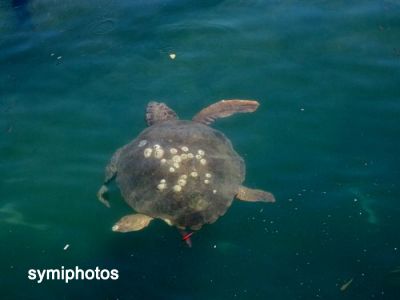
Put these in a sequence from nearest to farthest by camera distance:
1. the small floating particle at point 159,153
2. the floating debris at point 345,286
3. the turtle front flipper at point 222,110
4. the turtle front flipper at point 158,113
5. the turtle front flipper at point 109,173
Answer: the floating debris at point 345,286, the small floating particle at point 159,153, the turtle front flipper at point 109,173, the turtle front flipper at point 158,113, the turtle front flipper at point 222,110

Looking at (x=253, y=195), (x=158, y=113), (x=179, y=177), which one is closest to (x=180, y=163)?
(x=179, y=177)

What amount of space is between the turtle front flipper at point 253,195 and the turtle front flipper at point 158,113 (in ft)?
5.34

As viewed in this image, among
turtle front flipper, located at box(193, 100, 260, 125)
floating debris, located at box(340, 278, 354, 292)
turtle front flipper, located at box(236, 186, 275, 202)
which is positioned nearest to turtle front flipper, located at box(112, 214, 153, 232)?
turtle front flipper, located at box(236, 186, 275, 202)

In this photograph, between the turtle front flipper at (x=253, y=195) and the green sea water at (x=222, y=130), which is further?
the turtle front flipper at (x=253, y=195)

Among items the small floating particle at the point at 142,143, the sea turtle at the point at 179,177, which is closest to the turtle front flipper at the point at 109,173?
the sea turtle at the point at 179,177

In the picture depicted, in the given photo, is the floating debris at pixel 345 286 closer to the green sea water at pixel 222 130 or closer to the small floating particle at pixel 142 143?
the green sea water at pixel 222 130

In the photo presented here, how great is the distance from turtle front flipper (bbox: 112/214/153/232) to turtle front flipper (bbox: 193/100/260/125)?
6.31 feet

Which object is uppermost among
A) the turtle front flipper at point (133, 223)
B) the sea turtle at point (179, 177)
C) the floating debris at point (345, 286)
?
the sea turtle at point (179, 177)

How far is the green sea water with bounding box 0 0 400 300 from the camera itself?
473 cm

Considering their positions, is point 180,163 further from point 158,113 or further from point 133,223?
point 158,113

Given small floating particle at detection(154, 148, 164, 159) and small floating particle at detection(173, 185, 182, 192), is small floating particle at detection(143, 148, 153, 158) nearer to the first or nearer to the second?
small floating particle at detection(154, 148, 164, 159)

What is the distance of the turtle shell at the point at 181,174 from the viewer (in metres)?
4.52

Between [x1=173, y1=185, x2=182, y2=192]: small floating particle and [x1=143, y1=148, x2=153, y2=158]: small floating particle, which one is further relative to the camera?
Answer: [x1=143, y1=148, x2=153, y2=158]: small floating particle

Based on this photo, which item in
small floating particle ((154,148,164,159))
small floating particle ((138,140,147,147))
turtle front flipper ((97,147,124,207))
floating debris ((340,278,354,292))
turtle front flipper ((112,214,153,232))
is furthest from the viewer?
turtle front flipper ((97,147,124,207))
